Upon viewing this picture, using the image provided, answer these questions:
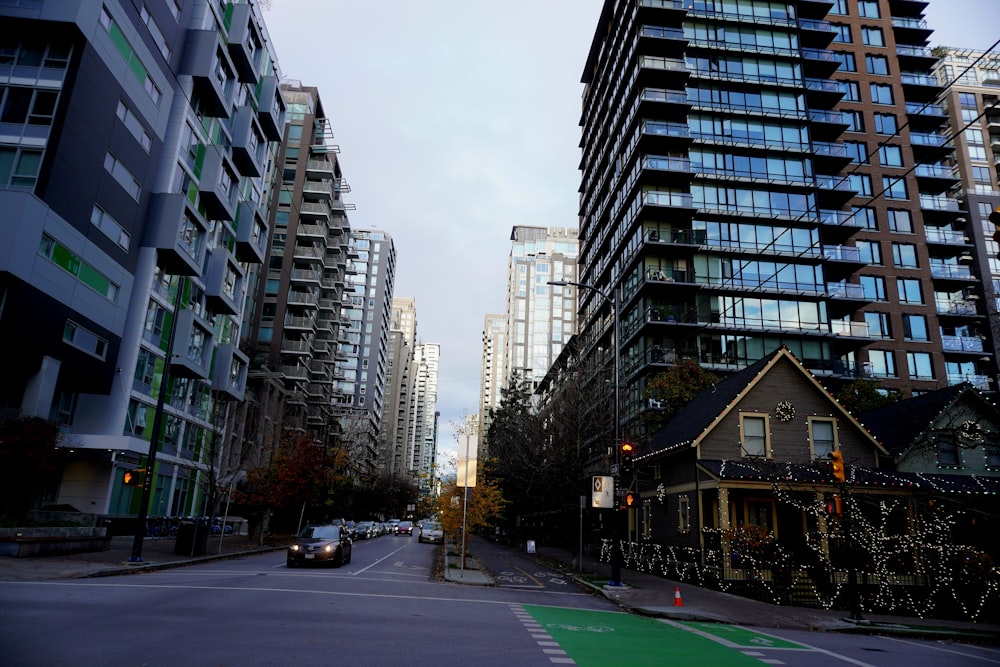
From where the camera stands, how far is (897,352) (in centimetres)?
5703

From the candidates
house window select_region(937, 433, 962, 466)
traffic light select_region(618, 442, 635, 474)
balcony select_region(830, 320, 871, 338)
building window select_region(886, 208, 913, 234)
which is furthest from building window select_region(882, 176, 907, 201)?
traffic light select_region(618, 442, 635, 474)

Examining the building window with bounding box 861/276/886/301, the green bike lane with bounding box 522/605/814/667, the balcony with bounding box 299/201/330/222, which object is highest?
the balcony with bounding box 299/201/330/222

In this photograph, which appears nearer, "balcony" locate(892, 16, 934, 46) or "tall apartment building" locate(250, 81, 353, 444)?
"balcony" locate(892, 16, 934, 46)

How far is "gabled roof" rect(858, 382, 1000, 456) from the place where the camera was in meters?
28.8

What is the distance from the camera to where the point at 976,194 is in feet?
221

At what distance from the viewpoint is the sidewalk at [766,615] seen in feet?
55.5

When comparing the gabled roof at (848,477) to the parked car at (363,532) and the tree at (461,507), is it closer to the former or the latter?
the tree at (461,507)

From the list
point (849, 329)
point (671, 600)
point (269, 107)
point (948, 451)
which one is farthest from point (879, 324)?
point (269, 107)

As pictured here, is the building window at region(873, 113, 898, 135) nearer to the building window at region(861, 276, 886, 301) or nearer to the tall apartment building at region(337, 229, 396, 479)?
the building window at region(861, 276, 886, 301)

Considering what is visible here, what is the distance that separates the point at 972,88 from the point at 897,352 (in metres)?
38.3

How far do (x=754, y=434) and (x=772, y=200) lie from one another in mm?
32299

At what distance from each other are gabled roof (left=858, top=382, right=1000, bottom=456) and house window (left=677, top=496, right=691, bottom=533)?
9347 millimetres

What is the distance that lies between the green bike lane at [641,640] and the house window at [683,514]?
12.3 metres

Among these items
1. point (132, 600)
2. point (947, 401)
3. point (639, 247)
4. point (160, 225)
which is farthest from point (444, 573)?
point (639, 247)
